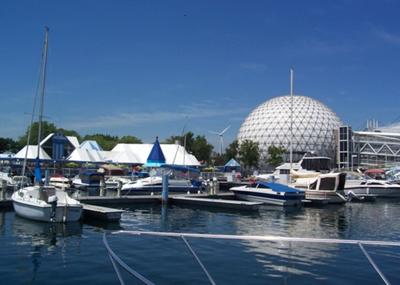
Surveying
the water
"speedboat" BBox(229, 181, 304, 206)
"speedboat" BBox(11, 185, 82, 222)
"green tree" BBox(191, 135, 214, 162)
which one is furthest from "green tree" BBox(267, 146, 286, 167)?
"speedboat" BBox(11, 185, 82, 222)

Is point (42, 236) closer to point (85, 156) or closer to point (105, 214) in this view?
point (105, 214)

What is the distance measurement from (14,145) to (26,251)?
427 feet

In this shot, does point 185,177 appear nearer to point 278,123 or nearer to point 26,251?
point 26,251

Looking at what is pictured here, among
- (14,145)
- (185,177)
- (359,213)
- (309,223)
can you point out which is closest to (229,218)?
(309,223)

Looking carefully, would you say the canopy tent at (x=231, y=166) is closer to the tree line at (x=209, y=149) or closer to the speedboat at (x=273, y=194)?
the tree line at (x=209, y=149)

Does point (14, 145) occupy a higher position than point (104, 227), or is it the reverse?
point (14, 145)

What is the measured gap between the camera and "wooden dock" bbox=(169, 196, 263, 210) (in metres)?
34.0

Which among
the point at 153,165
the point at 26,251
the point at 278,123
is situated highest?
the point at 278,123

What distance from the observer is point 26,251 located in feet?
58.0

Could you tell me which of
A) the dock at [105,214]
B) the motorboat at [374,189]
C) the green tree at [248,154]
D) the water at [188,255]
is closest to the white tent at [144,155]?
the green tree at [248,154]

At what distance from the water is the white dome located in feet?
339

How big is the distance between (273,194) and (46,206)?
1984cm

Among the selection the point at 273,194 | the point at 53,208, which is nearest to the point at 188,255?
the point at 53,208

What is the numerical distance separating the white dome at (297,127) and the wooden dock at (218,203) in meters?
92.4
